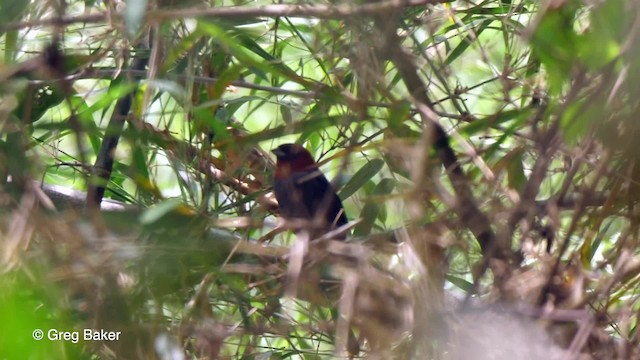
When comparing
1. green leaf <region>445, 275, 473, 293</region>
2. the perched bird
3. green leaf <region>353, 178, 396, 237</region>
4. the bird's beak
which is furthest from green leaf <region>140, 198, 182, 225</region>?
the bird's beak

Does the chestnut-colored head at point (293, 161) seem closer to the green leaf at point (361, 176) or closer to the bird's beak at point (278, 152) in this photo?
the bird's beak at point (278, 152)

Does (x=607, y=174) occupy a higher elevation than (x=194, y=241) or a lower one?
higher

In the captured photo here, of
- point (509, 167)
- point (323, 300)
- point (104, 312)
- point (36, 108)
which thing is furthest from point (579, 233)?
point (36, 108)

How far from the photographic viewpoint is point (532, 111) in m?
1.59

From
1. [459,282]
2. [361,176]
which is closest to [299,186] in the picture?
[361,176]

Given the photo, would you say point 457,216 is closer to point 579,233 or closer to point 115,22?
point 579,233

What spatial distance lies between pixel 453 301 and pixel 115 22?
29.3 inches

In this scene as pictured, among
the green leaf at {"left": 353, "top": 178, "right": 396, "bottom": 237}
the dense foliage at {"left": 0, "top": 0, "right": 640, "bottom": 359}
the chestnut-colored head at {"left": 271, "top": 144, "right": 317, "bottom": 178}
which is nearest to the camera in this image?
the dense foliage at {"left": 0, "top": 0, "right": 640, "bottom": 359}

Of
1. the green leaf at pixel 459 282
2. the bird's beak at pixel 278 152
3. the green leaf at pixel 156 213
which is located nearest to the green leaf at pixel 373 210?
the green leaf at pixel 459 282

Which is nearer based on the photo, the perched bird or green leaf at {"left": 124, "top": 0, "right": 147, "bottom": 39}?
green leaf at {"left": 124, "top": 0, "right": 147, "bottom": 39}

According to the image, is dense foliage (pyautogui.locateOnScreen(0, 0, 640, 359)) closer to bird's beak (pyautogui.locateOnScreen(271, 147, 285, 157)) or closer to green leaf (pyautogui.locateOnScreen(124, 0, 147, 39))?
green leaf (pyautogui.locateOnScreen(124, 0, 147, 39))

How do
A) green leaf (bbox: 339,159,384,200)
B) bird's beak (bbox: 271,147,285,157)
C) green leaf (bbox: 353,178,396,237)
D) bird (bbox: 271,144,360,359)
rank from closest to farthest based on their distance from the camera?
bird (bbox: 271,144,360,359) < green leaf (bbox: 353,178,396,237) < green leaf (bbox: 339,159,384,200) < bird's beak (bbox: 271,147,285,157)

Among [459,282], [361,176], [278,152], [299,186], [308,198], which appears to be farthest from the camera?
[278,152]

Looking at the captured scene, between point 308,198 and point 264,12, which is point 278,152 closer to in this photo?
point 308,198
